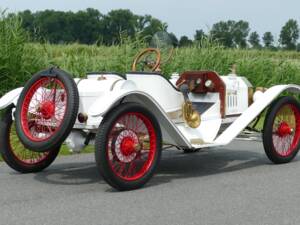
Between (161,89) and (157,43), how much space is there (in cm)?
121

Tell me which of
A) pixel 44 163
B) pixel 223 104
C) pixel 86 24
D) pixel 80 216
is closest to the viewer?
pixel 80 216

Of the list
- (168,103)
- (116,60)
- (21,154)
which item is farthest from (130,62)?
(21,154)

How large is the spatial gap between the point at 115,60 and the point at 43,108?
6600 mm

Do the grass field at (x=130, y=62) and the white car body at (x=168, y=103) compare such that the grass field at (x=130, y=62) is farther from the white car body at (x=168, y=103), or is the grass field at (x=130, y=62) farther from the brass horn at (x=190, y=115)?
the brass horn at (x=190, y=115)

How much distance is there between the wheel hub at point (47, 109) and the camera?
5.61 meters

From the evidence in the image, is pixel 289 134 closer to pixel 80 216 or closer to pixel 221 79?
pixel 221 79

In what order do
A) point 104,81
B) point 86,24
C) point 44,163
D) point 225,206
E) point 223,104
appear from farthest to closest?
point 86,24
point 223,104
point 44,163
point 104,81
point 225,206

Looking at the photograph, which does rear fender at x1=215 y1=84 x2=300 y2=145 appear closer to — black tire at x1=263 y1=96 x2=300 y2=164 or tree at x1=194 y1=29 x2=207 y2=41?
black tire at x1=263 y1=96 x2=300 y2=164

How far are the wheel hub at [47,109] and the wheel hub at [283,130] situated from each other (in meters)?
2.96

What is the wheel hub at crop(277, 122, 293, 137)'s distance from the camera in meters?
7.13

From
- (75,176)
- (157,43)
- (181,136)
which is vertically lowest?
(75,176)

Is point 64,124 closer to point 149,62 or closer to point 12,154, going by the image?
point 12,154

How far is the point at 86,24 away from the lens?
6612cm

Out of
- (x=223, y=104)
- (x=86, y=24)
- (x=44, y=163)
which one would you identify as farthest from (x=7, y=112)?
(x=86, y=24)
